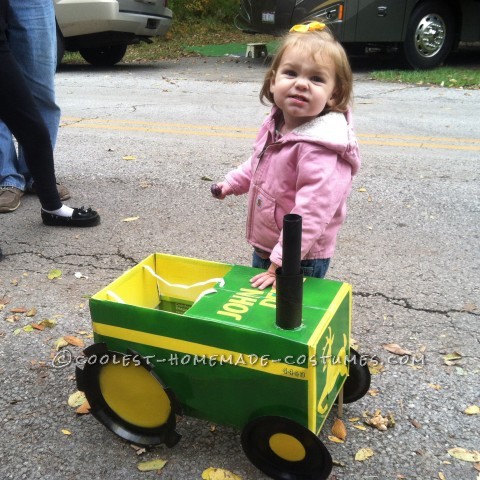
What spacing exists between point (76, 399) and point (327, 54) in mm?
1558

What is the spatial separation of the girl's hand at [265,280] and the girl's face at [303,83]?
555 millimetres

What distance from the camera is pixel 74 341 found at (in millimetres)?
2770

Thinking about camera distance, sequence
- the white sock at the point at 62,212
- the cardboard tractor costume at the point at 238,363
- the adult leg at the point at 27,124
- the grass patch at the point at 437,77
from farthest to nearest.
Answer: the grass patch at the point at 437,77 < the white sock at the point at 62,212 < the adult leg at the point at 27,124 < the cardboard tractor costume at the point at 238,363

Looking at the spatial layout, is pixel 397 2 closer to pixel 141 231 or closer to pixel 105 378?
pixel 141 231

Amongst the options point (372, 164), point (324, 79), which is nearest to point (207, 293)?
point (324, 79)

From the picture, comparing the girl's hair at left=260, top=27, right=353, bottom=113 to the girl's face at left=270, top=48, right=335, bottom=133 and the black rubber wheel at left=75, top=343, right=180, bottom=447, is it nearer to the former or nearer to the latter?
the girl's face at left=270, top=48, right=335, bottom=133

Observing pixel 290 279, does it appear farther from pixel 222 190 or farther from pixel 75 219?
pixel 75 219

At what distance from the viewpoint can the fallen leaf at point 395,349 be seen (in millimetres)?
2664

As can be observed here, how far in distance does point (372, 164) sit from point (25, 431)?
150 inches

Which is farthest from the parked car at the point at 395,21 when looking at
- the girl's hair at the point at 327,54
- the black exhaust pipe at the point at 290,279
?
the black exhaust pipe at the point at 290,279

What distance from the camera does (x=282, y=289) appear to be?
1768mm

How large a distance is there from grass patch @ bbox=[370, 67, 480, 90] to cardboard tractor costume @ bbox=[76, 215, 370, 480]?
24.5ft

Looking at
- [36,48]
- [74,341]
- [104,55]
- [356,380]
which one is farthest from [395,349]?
[104,55]

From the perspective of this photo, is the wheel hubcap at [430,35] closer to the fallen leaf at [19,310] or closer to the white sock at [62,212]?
the white sock at [62,212]
